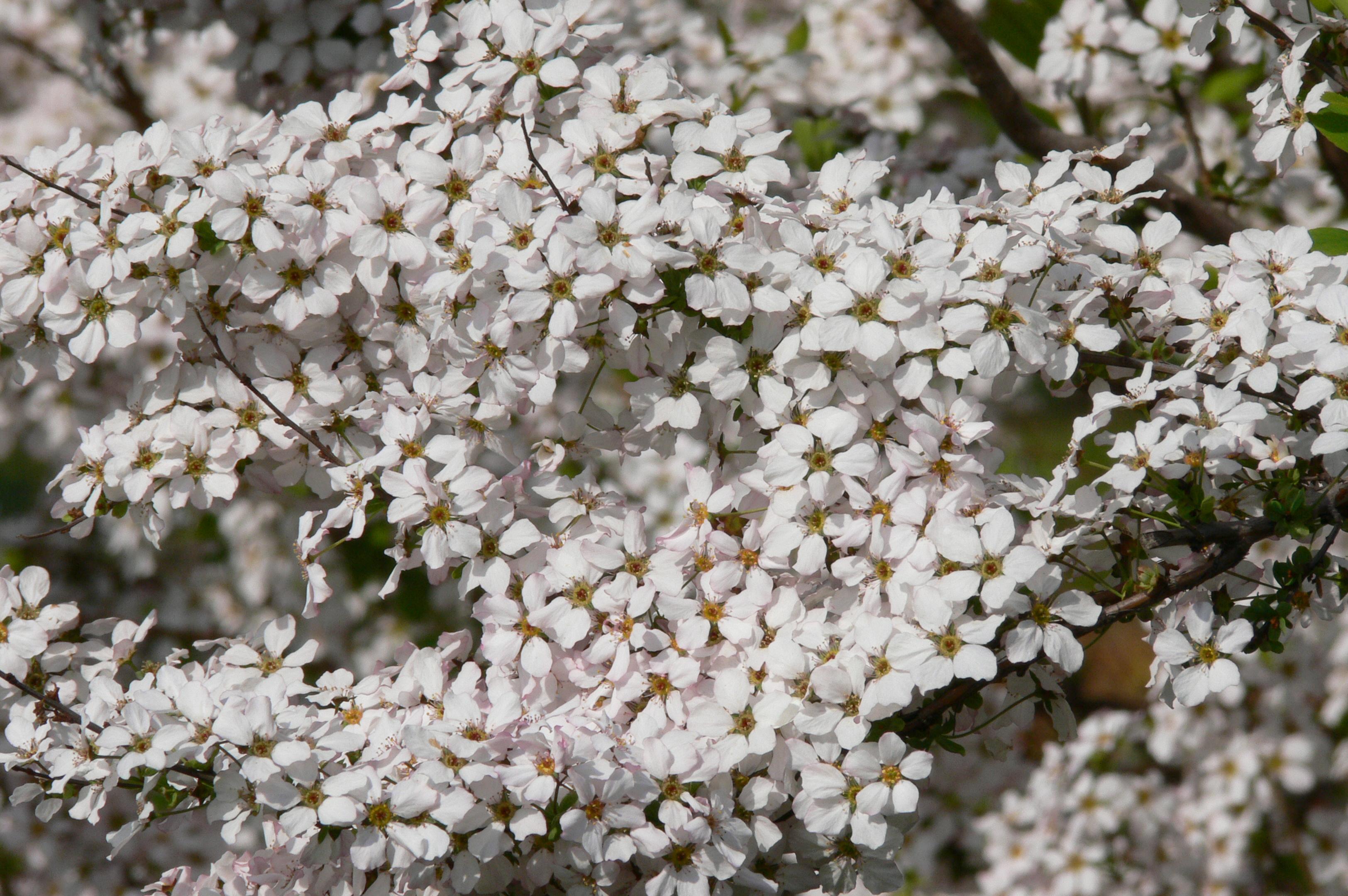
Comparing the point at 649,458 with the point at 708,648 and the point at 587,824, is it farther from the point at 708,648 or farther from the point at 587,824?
the point at 587,824

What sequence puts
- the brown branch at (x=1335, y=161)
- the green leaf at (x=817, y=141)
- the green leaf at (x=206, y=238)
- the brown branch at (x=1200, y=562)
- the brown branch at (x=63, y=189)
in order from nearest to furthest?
the brown branch at (x=1200, y=562), the brown branch at (x=63, y=189), the green leaf at (x=206, y=238), the brown branch at (x=1335, y=161), the green leaf at (x=817, y=141)

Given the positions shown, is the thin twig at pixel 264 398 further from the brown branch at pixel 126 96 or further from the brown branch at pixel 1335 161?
the brown branch at pixel 1335 161

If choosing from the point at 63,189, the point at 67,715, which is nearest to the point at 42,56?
the point at 63,189

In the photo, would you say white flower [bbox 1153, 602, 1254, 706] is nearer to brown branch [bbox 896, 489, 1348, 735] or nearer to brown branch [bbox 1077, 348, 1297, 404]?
brown branch [bbox 896, 489, 1348, 735]

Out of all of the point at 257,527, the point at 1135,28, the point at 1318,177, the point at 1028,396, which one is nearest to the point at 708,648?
the point at 1135,28

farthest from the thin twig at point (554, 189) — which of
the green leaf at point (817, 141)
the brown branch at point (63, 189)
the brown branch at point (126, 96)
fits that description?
the brown branch at point (126, 96)

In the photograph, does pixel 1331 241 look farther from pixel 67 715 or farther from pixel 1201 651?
pixel 67 715
